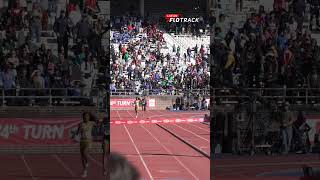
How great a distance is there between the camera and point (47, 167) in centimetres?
699

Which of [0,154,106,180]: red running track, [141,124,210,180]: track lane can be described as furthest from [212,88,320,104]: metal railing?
[0,154,106,180]: red running track

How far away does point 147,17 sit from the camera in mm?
13148

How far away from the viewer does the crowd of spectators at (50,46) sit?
6957mm

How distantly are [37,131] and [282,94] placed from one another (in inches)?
134

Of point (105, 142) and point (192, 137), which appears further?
point (192, 137)

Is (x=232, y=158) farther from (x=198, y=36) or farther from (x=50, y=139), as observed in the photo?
(x=198, y=36)

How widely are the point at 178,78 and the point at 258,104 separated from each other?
10467 millimetres

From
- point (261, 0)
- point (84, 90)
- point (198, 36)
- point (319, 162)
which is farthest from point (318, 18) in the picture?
point (198, 36)

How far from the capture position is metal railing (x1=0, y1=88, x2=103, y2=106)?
6.97 metres

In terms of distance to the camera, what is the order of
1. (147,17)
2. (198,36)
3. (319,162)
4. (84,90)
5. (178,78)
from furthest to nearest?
(178,78), (198,36), (147,17), (319,162), (84,90)

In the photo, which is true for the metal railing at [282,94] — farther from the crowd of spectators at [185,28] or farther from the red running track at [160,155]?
the crowd of spectators at [185,28]

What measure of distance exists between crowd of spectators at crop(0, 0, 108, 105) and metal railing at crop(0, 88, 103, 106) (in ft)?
0.04

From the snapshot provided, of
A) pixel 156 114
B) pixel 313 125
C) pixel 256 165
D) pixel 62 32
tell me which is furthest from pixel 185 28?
pixel 62 32

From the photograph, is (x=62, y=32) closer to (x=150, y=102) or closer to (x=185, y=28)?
(x=185, y=28)
